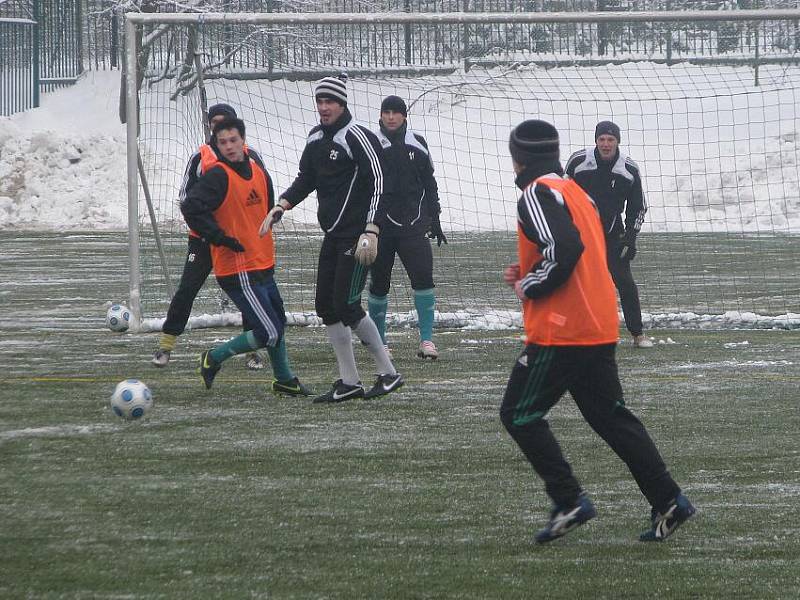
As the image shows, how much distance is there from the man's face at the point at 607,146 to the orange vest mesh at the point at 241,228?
344 cm

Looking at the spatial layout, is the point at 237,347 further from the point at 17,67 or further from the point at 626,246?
the point at 17,67

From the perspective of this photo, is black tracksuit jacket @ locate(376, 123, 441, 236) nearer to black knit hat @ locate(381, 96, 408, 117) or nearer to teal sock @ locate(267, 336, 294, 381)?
black knit hat @ locate(381, 96, 408, 117)

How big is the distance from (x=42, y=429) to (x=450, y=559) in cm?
353

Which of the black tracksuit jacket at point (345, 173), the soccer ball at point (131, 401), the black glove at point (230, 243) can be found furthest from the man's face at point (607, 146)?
the soccer ball at point (131, 401)

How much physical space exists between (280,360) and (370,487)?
8.58 ft

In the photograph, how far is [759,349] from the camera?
11.4 m

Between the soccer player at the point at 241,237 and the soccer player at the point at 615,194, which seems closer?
the soccer player at the point at 241,237

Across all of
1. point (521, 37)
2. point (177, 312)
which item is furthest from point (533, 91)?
point (177, 312)

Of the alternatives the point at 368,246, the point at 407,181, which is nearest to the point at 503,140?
the point at 407,181

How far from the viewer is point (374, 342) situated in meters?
9.01

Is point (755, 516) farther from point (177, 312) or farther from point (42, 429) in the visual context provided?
point (177, 312)

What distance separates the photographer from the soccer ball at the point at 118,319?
1239 cm

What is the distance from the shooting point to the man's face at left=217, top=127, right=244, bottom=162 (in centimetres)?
879

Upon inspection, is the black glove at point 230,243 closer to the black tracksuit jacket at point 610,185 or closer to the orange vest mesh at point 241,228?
the orange vest mesh at point 241,228
